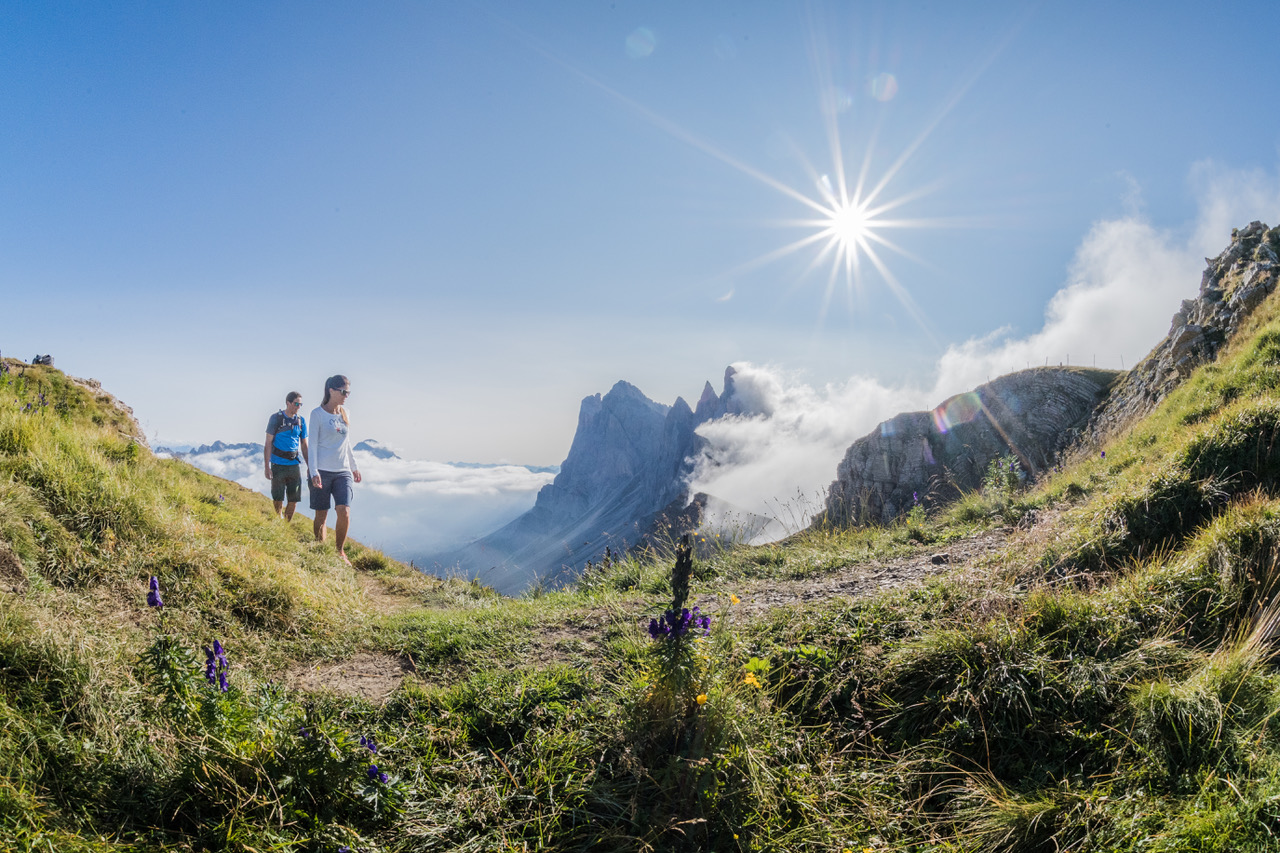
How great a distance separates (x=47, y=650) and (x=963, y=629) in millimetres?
6683

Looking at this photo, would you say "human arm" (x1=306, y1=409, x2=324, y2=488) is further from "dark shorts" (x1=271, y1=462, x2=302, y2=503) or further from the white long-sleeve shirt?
"dark shorts" (x1=271, y1=462, x2=302, y2=503)

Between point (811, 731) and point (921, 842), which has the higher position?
point (811, 731)

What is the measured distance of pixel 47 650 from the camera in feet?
12.3

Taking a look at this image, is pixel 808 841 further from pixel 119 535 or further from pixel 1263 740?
pixel 119 535

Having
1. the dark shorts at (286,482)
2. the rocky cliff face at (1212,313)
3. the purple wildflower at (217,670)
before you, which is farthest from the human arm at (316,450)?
the rocky cliff face at (1212,313)

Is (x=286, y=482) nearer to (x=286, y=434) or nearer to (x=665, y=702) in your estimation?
(x=286, y=434)

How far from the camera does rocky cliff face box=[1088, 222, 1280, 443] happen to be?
1569 cm

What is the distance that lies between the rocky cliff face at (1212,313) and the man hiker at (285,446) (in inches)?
725

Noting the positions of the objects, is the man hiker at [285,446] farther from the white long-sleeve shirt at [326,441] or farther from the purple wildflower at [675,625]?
the purple wildflower at [675,625]

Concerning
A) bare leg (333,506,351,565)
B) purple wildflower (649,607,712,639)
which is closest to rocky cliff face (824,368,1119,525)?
bare leg (333,506,351,565)

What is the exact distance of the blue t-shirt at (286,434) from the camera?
11203 mm

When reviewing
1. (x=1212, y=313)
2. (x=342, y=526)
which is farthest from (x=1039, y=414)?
(x=342, y=526)

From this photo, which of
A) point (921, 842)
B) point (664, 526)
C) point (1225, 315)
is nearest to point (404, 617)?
point (664, 526)

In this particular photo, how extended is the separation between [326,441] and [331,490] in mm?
907
